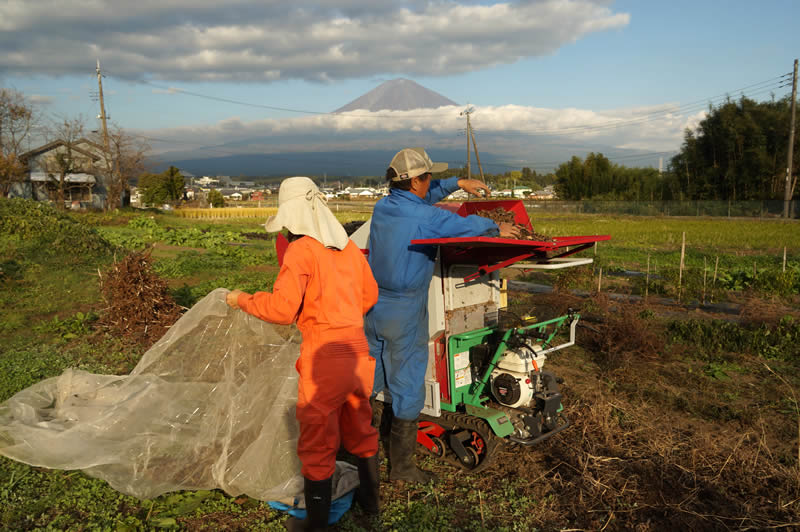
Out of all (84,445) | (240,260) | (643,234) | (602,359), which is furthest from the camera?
(643,234)

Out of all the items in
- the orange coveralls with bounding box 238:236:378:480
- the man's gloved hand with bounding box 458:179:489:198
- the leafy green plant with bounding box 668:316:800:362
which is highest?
the man's gloved hand with bounding box 458:179:489:198

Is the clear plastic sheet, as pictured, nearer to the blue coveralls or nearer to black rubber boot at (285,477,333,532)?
black rubber boot at (285,477,333,532)

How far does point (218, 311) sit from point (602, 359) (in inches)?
205

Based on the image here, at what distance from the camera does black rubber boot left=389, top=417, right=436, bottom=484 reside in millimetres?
3930

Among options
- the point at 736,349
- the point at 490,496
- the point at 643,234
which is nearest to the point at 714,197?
the point at 643,234

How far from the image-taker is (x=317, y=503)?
3.12 metres

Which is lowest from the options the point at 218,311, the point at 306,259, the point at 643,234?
the point at 643,234

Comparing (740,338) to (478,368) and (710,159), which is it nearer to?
(478,368)

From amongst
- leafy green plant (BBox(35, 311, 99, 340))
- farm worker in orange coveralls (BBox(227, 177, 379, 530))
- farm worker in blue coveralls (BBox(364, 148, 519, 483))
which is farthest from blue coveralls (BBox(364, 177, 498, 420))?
leafy green plant (BBox(35, 311, 99, 340))

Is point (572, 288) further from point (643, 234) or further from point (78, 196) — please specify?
point (78, 196)

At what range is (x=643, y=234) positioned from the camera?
28266mm

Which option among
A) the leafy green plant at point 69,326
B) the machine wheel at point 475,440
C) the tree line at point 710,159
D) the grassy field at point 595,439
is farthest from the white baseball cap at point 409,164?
the tree line at point 710,159

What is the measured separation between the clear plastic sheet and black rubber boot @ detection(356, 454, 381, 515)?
0.62 ft

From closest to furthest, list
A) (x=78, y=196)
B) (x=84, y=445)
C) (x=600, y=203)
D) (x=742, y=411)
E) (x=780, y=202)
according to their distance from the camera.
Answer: (x=84, y=445), (x=742, y=411), (x=780, y=202), (x=78, y=196), (x=600, y=203)
